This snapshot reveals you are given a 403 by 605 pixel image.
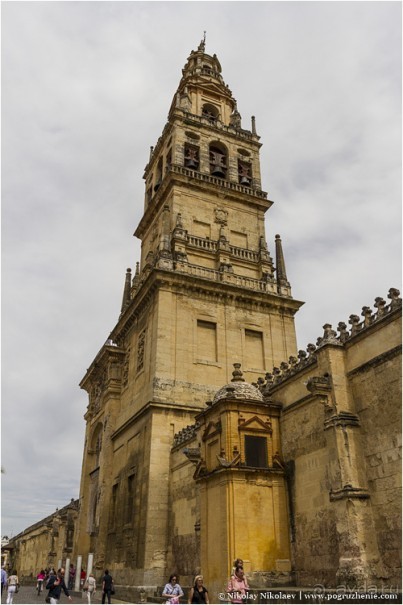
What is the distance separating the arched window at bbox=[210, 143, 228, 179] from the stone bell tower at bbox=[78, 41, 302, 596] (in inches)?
3.1

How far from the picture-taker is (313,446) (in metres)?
14.2

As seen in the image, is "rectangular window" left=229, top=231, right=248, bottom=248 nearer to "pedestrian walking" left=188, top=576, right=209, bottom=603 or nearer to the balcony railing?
the balcony railing

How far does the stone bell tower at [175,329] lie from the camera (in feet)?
73.2

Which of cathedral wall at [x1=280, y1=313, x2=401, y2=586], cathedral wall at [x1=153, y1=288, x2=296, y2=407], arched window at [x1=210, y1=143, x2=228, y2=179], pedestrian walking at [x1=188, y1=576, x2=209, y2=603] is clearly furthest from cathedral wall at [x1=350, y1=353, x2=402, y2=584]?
arched window at [x1=210, y1=143, x2=228, y2=179]

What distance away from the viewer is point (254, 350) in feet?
86.1

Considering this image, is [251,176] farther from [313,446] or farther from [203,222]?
[313,446]

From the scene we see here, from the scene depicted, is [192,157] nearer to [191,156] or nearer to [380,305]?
[191,156]

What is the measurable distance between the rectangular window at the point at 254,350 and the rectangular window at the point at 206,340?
179 centimetres

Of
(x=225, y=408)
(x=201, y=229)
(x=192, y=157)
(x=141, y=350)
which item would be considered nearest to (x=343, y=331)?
(x=225, y=408)

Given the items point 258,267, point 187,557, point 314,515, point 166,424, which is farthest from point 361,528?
point 258,267

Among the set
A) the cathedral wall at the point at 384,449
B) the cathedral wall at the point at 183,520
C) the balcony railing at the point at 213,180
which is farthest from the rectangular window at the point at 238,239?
the cathedral wall at the point at 384,449

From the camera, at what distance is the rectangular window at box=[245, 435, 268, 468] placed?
15297mm

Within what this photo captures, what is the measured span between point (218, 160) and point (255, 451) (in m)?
22.6

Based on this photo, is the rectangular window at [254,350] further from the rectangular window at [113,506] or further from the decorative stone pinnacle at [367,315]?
the decorative stone pinnacle at [367,315]
